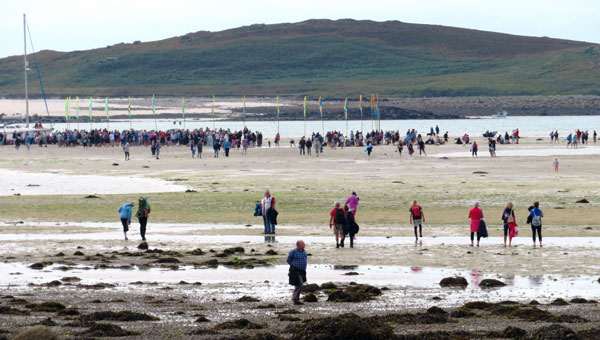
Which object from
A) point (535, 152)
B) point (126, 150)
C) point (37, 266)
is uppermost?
point (126, 150)

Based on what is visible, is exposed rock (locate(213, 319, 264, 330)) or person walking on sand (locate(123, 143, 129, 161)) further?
person walking on sand (locate(123, 143, 129, 161))

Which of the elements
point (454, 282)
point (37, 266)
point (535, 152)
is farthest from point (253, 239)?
point (535, 152)

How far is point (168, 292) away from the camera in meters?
20.9

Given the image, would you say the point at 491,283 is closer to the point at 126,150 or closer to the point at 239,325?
the point at 239,325

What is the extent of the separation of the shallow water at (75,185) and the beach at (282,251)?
0.13 metres

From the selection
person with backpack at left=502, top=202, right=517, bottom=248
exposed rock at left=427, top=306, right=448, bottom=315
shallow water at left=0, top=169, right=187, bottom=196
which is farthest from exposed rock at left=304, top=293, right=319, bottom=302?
shallow water at left=0, top=169, right=187, bottom=196

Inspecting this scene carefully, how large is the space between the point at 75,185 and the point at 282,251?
2687cm

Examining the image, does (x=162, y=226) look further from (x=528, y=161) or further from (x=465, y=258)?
(x=528, y=161)

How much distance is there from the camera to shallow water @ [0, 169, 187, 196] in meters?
47.8

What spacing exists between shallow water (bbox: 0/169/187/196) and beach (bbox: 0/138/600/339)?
0.13m

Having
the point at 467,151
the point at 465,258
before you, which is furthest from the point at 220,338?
the point at 467,151

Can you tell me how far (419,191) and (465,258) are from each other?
64.9ft

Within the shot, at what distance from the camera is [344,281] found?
22391mm

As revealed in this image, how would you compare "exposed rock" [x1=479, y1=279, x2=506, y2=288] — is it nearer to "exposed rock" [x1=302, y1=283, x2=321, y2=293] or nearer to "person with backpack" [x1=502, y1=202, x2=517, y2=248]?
"exposed rock" [x1=302, y1=283, x2=321, y2=293]
